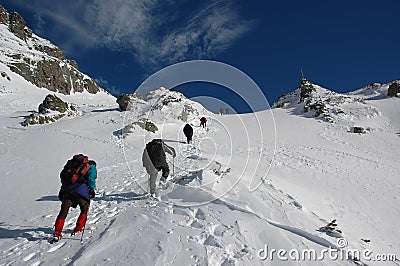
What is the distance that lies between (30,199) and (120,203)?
3821mm

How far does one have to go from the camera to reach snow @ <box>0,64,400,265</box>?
203 inches

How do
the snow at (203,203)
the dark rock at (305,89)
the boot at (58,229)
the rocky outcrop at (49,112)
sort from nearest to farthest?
the snow at (203,203) < the boot at (58,229) < the rocky outcrop at (49,112) < the dark rock at (305,89)

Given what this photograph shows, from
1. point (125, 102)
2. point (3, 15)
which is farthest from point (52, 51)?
point (125, 102)

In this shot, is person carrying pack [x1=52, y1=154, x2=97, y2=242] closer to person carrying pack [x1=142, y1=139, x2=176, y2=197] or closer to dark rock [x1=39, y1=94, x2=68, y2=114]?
person carrying pack [x1=142, y1=139, x2=176, y2=197]

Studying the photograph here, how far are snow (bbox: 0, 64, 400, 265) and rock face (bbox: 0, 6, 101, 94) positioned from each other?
267ft

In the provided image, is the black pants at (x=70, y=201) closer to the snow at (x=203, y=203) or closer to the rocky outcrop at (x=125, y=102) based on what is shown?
the snow at (x=203, y=203)

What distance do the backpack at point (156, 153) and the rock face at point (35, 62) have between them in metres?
95.8

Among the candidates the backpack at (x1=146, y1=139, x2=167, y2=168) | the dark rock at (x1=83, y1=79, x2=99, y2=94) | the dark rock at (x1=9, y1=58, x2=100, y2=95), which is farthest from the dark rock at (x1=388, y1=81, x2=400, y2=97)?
the dark rock at (x1=83, y1=79, x2=99, y2=94)

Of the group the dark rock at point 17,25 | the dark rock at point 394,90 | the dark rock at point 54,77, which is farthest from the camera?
the dark rock at point 17,25

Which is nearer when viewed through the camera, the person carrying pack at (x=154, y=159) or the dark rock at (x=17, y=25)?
the person carrying pack at (x=154, y=159)

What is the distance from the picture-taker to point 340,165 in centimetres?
1752

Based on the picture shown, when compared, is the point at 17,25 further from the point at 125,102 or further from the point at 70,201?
the point at 70,201

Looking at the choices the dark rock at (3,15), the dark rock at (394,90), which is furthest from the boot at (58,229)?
the dark rock at (3,15)

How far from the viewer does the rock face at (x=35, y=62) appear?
295 feet
